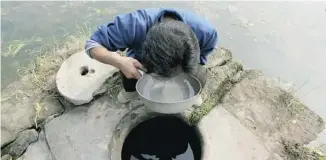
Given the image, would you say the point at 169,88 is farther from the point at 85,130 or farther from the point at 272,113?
the point at 272,113

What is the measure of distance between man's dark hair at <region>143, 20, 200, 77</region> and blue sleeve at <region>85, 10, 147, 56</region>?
0.43 metres

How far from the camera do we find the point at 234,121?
2850 mm

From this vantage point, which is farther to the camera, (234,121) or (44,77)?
(44,77)

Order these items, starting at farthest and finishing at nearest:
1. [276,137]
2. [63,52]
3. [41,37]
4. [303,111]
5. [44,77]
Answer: [41,37] → [63,52] → [44,77] → [303,111] → [276,137]

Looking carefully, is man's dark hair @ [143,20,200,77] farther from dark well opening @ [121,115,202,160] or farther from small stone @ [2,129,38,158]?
small stone @ [2,129,38,158]

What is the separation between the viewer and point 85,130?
9.19ft

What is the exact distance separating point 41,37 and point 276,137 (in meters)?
3.04

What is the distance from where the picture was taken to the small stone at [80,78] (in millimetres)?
2973

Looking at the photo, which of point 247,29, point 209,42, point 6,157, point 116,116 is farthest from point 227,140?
point 247,29

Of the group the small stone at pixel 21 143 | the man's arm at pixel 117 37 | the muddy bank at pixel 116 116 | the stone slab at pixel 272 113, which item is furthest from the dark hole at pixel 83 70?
the stone slab at pixel 272 113

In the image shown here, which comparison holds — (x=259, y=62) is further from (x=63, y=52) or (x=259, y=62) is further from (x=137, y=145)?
(x=63, y=52)

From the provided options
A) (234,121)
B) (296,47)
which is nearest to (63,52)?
(234,121)

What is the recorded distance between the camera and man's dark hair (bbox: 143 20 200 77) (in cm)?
191

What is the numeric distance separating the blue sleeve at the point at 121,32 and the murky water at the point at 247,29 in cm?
177
